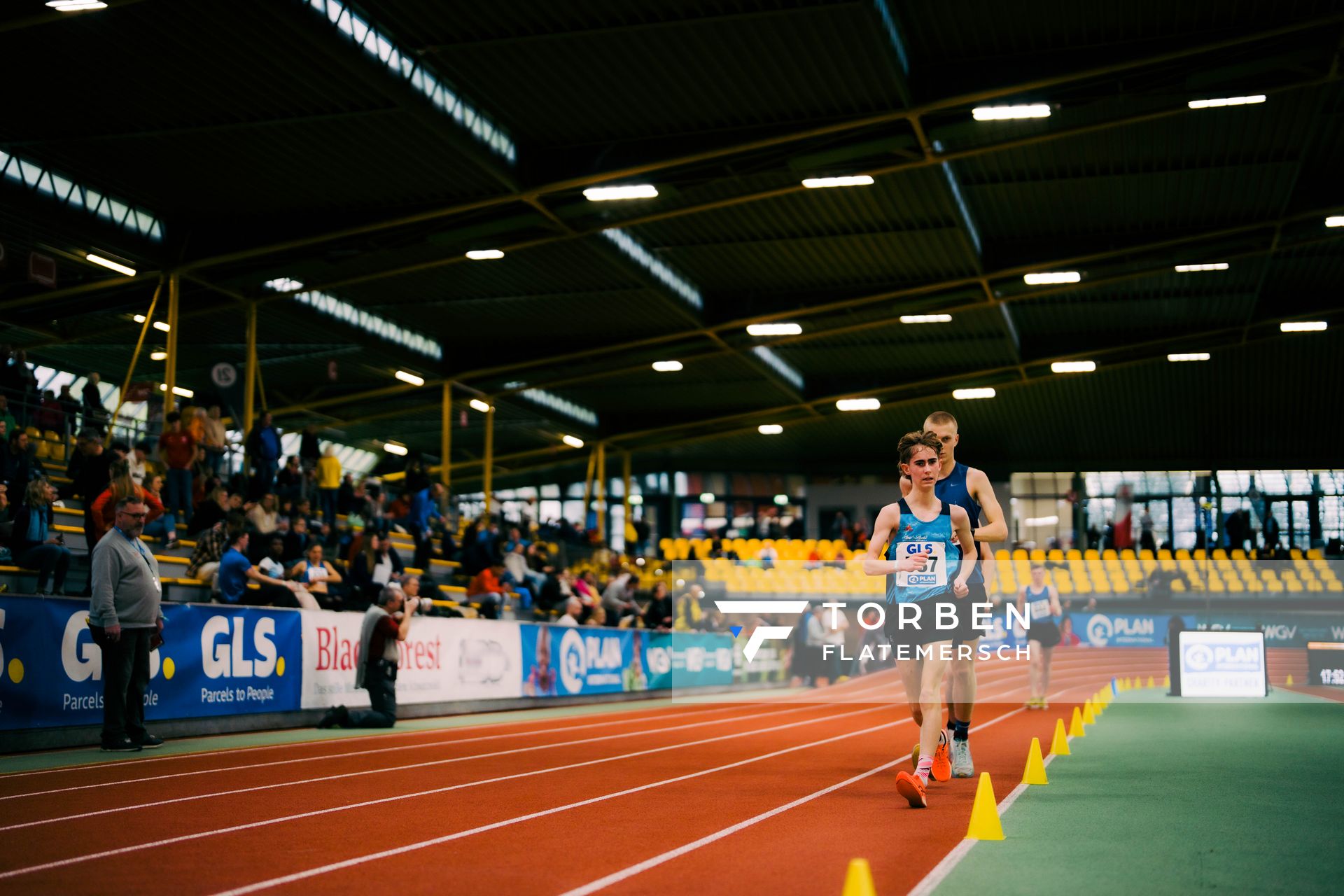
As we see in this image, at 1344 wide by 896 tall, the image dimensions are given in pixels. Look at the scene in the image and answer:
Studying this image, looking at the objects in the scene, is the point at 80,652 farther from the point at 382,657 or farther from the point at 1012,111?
the point at 1012,111

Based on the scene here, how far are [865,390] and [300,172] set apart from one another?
21561 millimetres

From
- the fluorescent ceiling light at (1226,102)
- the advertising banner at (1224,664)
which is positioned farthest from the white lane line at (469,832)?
the advertising banner at (1224,664)

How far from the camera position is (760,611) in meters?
34.1

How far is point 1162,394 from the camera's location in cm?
4028

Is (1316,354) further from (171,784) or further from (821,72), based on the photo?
(171,784)

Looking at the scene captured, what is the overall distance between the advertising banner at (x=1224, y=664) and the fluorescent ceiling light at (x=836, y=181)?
9070 millimetres

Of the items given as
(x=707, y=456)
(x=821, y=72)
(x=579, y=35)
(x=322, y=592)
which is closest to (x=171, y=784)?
(x=322, y=592)

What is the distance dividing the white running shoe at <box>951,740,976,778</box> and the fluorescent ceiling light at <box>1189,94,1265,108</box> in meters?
13.7

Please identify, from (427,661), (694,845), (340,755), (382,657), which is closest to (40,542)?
(382,657)

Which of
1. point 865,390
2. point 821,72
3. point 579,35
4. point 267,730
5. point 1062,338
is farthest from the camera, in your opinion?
point 865,390

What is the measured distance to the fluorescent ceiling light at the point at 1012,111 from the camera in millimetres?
19172

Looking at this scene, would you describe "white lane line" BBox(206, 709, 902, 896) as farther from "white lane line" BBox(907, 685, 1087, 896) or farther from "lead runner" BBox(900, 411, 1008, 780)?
"white lane line" BBox(907, 685, 1087, 896)

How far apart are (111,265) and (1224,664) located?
1991cm

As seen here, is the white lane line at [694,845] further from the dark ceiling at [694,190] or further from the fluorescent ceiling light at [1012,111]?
the fluorescent ceiling light at [1012,111]
